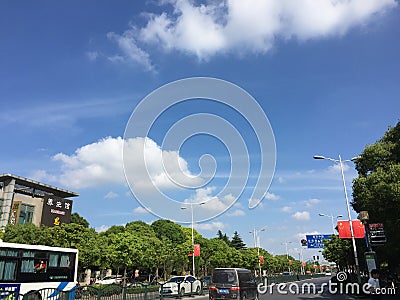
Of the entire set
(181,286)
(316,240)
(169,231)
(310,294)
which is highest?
(169,231)

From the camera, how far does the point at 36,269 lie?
1686cm

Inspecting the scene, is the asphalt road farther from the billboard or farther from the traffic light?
the billboard

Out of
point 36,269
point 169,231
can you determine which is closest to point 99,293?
point 36,269

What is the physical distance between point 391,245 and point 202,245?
48.8 meters

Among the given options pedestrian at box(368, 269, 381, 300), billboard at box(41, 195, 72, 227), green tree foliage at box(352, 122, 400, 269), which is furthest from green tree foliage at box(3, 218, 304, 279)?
pedestrian at box(368, 269, 381, 300)

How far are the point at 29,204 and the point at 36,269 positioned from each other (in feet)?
130

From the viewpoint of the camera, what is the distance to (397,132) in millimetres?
18828

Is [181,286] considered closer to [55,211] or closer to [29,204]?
[55,211]

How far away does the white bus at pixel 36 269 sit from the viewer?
50.4 ft

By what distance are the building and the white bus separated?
1370 inches

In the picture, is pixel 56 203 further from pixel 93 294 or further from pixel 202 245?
A: pixel 93 294

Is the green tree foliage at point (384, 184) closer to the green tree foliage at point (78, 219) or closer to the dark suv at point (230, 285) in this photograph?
the dark suv at point (230, 285)

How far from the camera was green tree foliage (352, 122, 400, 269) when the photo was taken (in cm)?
1662

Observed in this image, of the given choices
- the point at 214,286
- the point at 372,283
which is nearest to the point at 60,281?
the point at 214,286
